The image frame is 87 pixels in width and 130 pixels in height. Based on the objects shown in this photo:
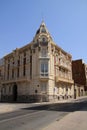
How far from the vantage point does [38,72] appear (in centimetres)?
4206

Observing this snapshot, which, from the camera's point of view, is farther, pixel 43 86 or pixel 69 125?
pixel 43 86

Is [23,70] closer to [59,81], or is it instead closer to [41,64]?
[41,64]

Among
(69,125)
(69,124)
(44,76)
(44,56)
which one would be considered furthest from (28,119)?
(44,56)

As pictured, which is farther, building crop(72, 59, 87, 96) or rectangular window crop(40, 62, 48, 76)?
building crop(72, 59, 87, 96)

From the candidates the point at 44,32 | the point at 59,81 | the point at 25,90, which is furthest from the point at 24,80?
the point at 44,32

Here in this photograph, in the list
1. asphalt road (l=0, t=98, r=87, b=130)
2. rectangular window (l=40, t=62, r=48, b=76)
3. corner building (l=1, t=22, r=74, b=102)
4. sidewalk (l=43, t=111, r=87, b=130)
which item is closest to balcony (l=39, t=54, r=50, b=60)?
corner building (l=1, t=22, r=74, b=102)

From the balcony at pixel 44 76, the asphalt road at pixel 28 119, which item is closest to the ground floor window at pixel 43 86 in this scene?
the balcony at pixel 44 76

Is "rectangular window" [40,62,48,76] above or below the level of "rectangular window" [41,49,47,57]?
below

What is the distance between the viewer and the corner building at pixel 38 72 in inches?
1640

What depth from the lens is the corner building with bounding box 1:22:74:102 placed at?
41662mm

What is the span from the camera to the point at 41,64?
140 feet

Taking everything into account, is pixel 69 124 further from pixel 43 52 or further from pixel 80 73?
pixel 80 73

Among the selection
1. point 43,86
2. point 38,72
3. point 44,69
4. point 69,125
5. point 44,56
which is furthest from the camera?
point 44,56

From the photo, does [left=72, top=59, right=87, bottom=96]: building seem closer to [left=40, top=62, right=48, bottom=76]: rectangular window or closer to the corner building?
the corner building
